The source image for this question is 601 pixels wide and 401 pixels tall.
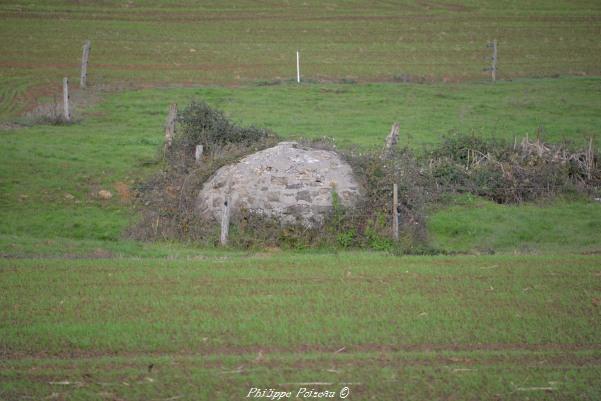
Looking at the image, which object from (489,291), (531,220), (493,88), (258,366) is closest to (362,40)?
(493,88)

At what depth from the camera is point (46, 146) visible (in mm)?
27125

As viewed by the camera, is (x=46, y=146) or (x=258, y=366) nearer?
(x=258, y=366)

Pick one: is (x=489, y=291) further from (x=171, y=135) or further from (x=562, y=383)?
(x=171, y=135)

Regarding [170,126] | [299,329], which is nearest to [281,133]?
[170,126]

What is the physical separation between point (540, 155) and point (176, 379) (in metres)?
16.2

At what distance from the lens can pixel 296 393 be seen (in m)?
10.4

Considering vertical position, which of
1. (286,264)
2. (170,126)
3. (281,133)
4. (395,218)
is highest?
(170,126)

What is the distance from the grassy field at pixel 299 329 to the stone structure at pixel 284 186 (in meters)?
3.70

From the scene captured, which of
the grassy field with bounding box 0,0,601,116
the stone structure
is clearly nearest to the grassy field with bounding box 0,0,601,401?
the grassy field with bounding box 0,0,601,116

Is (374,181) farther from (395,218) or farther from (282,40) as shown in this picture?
(282,40)

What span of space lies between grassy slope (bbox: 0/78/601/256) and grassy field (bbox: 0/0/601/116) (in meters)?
4.23

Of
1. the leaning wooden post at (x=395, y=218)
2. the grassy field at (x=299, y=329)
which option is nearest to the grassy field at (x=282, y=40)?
the leaning wooden post at (x=395, y=218)

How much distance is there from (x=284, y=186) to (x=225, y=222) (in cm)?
182

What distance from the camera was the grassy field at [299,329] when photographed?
10.7 meters
